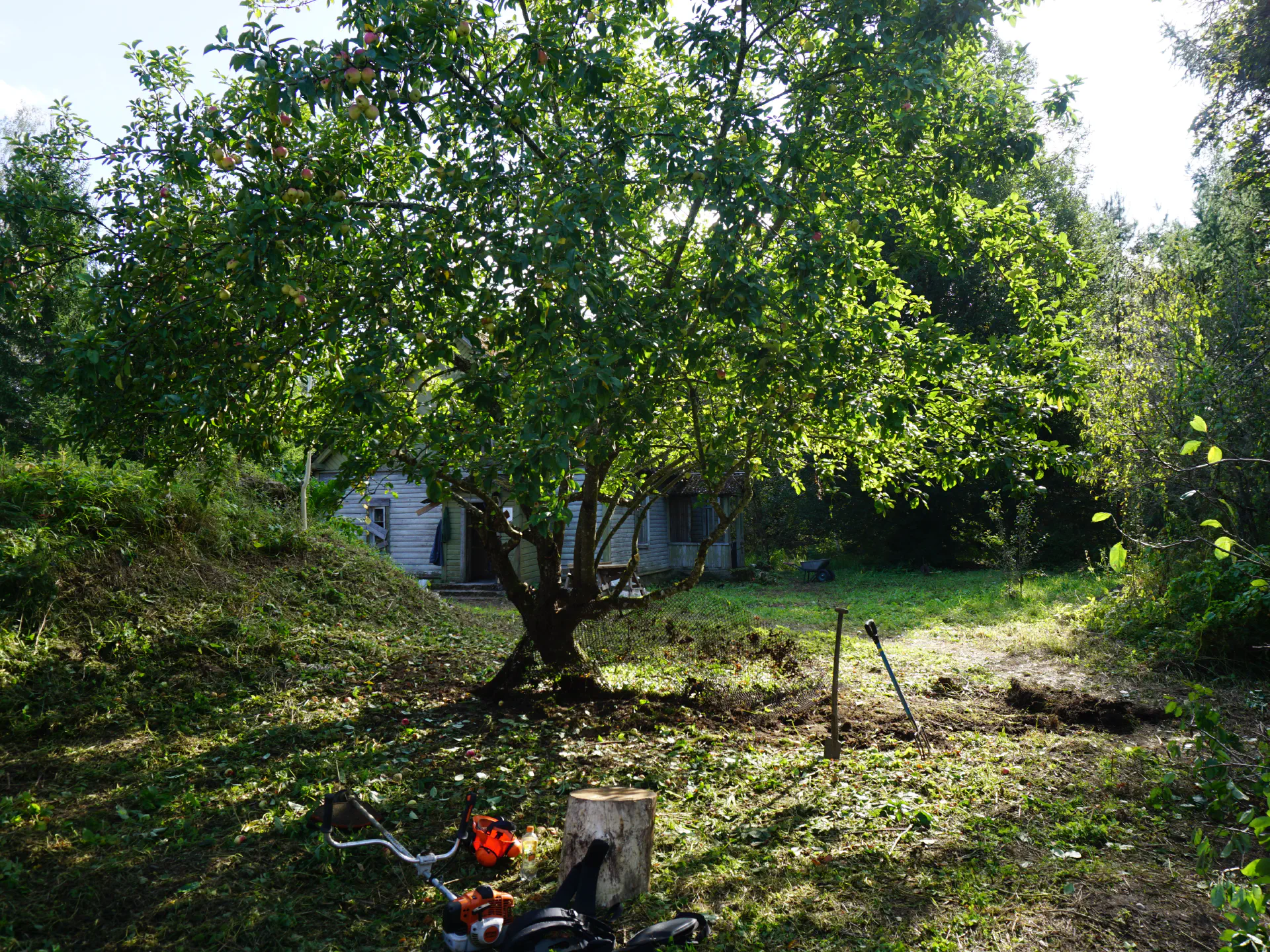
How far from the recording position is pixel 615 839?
4051mm

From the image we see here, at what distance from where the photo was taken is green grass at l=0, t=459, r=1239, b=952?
377cm

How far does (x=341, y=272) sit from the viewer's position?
18.2 feet

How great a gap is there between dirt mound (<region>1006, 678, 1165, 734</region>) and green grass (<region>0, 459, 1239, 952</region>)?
0.30m

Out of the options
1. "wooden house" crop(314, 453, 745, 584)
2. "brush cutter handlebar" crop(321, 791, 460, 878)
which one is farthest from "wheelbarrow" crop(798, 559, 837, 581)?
"brush cutter handlebar" crop(321, 791, 460, 878)

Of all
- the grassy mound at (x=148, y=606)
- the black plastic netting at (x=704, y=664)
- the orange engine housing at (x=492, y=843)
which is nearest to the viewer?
the orange engine housing at (x=492, y=843)

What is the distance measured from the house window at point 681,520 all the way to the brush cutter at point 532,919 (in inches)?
810

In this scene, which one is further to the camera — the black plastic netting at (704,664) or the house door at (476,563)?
the house door at (476,563)

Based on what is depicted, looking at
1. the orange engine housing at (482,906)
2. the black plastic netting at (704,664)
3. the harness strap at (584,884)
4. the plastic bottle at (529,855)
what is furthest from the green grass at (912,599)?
the orange engine housing at (482,906)

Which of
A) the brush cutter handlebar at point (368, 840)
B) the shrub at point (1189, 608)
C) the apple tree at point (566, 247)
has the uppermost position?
the apple tree at point (566, 247)

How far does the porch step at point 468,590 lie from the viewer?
16922mm

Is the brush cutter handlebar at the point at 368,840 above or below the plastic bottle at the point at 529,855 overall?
above

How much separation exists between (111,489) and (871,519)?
21014mm

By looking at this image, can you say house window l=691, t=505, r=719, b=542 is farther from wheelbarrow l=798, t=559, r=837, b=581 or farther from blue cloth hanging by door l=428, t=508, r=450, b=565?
blue cloth hanging by door l=428, t=508, r=450, b=565

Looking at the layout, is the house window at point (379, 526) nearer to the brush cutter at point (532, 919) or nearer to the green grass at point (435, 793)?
the green grass at point (435, 793)
